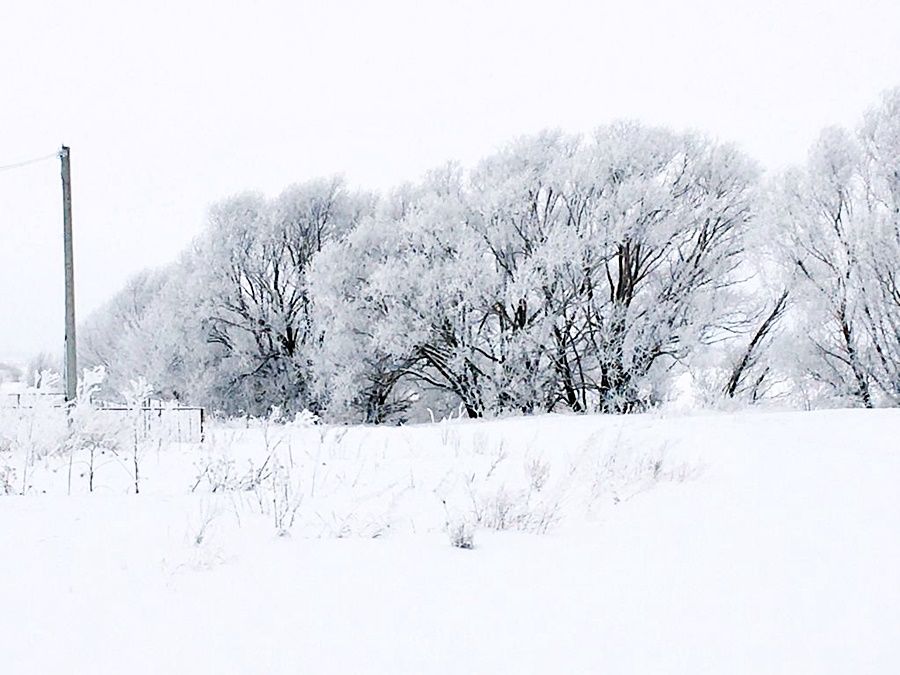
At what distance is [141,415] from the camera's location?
7082 mm

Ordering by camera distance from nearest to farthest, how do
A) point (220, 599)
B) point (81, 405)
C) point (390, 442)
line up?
point (220, 599)
point (81, 405)
point (390, 442)

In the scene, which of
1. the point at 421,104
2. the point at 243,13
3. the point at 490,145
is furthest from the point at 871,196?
the point at 421,104

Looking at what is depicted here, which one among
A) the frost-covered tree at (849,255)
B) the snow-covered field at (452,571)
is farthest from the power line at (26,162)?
the frost-covered tree at (849,255)

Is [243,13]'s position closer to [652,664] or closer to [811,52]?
[811,52]

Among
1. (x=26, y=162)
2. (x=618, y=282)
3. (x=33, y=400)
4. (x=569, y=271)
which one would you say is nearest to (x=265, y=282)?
(x=26, y=162)

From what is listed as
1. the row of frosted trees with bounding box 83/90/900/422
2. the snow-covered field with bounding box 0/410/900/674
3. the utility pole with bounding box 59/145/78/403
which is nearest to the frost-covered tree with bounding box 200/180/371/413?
the row of frosted trees with bounding box 83/90/900/422

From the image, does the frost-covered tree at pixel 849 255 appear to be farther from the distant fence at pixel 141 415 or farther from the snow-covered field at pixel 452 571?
the distant fence at pixel 141 415

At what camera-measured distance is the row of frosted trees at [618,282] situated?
17.0 metres

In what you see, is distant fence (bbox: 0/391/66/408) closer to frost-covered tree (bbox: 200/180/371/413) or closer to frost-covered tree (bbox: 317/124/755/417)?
frost-covered tree (bbox: 317/124/755/417)

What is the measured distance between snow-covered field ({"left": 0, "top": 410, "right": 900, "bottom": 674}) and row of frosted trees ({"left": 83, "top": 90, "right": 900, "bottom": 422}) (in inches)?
406

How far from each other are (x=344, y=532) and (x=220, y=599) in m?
1.02

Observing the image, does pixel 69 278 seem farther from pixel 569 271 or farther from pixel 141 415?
pixel 569 271

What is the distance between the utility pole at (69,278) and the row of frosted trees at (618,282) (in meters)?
7.27

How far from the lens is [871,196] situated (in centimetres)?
1697
